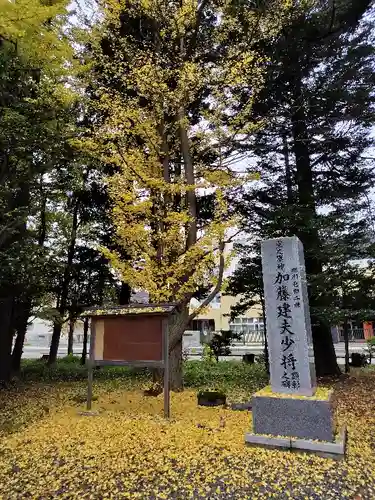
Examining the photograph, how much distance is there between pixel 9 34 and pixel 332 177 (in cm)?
1084

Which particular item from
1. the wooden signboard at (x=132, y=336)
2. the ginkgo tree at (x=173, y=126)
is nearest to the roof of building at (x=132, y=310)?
the wooden signboard at (x=132, y=336)

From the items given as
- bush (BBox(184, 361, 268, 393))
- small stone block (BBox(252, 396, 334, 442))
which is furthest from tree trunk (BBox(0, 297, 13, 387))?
small stone block (BBox(252, 396, 334, 442))

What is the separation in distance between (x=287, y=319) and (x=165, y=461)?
9.40ft

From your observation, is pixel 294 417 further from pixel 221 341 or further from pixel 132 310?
pixel 221 341

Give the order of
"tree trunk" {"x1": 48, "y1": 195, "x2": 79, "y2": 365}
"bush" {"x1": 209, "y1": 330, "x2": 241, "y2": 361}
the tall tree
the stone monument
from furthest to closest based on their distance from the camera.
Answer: "bush" {"x1": 209, "y1": 330, "x2": 241, "y2": 361}, "tree trunk" {"x1": 48, "y1": 195, "x2": 79, "y2": 365}, the tall tree, the stone monument

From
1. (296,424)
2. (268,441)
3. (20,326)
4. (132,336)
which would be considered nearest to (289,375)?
(296,424)

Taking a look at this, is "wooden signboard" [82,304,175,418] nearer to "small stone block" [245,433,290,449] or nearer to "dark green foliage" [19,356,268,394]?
"small stone block" [245,433,290,449]

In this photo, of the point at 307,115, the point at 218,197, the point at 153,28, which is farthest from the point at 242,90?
the point at 218,197

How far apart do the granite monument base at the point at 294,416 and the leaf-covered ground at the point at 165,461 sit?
34 cm

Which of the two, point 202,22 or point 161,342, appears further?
point 202,22

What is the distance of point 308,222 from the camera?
1034cm

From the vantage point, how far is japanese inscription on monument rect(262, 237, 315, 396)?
5461 mm

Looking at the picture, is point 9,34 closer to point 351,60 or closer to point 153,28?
point 153,28

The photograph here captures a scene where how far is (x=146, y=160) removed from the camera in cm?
989
